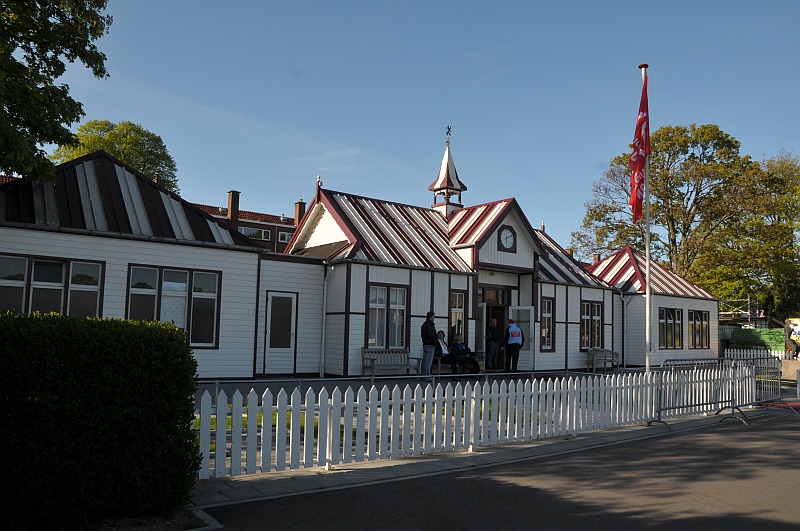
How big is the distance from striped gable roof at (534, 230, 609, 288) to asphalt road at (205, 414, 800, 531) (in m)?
15.8

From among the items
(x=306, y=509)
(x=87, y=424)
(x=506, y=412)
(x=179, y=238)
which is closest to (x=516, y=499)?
(x=306, y=509)

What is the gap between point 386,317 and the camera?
19859mm

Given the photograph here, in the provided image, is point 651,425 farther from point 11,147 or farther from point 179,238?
point 11,147

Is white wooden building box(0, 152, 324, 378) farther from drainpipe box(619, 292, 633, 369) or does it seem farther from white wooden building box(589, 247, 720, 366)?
white wooden building box(589, 247, 720, 366)

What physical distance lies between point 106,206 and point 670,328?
2495cm

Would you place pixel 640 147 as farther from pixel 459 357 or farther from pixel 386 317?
pixel 386 317

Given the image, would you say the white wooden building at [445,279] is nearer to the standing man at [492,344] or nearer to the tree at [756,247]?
the standing man at [492,344]

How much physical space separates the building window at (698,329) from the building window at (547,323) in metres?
10.5

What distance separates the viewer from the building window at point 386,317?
19.6 metres

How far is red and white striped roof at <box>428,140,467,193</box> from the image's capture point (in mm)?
27406

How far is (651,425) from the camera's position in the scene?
12539 mm

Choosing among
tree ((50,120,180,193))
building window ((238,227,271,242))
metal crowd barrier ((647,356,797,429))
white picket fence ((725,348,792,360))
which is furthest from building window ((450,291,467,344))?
building window ((238,227,271,242))

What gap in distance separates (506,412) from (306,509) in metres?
4.73

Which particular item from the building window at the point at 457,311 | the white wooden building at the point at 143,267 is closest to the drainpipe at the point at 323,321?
the white wooden building at the point at 143,267
